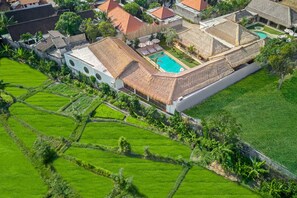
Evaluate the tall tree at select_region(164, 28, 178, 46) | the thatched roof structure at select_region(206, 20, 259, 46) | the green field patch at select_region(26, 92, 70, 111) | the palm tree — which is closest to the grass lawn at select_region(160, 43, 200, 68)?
the tall tree at select_region(164, 28, 178, 46)

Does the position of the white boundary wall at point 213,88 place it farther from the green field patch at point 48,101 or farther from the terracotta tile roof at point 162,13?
the terracotta tile roof at point 162,13

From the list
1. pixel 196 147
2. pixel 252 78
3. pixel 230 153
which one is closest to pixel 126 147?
pixel 196 147

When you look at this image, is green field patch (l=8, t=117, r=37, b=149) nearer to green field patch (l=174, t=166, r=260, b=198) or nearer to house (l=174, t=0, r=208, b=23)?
green field patch (l=174, t=166, r=260, b=198)

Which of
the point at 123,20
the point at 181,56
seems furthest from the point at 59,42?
the point at 181,56

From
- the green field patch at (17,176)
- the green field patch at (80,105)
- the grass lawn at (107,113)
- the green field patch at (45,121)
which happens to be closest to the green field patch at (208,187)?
the grass lawn at (107,113)

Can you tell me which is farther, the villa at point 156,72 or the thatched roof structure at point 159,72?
the thatched roof structure at point 159,72

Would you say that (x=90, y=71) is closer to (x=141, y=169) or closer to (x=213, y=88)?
(x=213, y=88)
